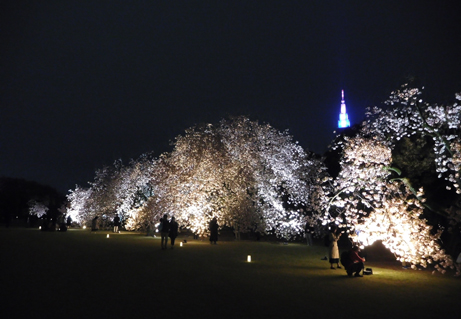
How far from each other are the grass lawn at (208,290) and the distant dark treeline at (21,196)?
5111cm

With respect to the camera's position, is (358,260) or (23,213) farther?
(23,213)

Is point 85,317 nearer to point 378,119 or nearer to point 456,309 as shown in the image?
point 456,309

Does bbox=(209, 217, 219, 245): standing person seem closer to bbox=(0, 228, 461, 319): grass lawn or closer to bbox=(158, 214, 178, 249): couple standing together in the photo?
bbox=(158, 214, 178, 249): couple standing together

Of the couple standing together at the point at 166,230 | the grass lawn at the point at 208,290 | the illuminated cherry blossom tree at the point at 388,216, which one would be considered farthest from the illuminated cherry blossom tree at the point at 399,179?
the couple standing together at the point at 166,230

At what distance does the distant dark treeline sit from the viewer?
59.2 metres

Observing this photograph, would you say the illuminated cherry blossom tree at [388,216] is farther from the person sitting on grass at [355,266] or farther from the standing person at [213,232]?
the standing person at [213,232]

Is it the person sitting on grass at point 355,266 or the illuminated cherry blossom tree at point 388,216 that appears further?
the illuminated cherry blossom tree at point 388,216

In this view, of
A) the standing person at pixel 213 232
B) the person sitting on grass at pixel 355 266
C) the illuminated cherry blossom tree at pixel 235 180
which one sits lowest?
the person sitting on grass at pixel 355 266

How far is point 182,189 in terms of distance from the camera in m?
27.6

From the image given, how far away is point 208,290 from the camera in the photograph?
29.7 ft

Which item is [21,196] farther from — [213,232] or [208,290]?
[208,290]

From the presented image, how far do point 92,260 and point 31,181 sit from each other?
65.3 meters

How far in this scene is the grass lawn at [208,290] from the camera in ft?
23.2

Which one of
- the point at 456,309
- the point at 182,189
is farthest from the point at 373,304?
the point at 182,189
